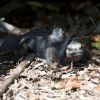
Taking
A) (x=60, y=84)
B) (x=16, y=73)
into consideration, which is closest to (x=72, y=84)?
(x=60, y=84)

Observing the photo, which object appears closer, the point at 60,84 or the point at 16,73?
the point at 60,84

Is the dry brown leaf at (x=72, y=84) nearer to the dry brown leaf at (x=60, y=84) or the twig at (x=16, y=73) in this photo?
the dry brown leaf at (x=60, y=84)

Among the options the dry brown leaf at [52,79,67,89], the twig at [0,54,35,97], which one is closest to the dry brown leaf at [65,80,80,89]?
the dry brown leaf at [52,79,67,89]

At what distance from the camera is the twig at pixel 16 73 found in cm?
373

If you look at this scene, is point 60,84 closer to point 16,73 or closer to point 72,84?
point 72,84

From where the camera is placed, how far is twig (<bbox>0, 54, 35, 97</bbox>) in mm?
3725

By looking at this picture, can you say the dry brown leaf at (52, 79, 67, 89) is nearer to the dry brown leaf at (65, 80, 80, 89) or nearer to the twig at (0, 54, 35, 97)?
the dry brown leaf at (65, 80, 80, 89)

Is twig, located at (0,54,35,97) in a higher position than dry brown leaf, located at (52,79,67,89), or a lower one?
higher

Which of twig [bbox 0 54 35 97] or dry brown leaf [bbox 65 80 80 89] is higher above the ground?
twig [bbox 0 54 35 97]

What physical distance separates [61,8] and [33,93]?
461cm

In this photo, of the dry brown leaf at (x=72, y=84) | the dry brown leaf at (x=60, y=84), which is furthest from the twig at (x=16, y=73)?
the dry brown leaf at (x=72, y=84)

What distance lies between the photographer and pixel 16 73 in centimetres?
402

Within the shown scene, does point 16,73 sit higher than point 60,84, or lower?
higher

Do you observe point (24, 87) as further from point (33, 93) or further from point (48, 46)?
point (48, 46)
